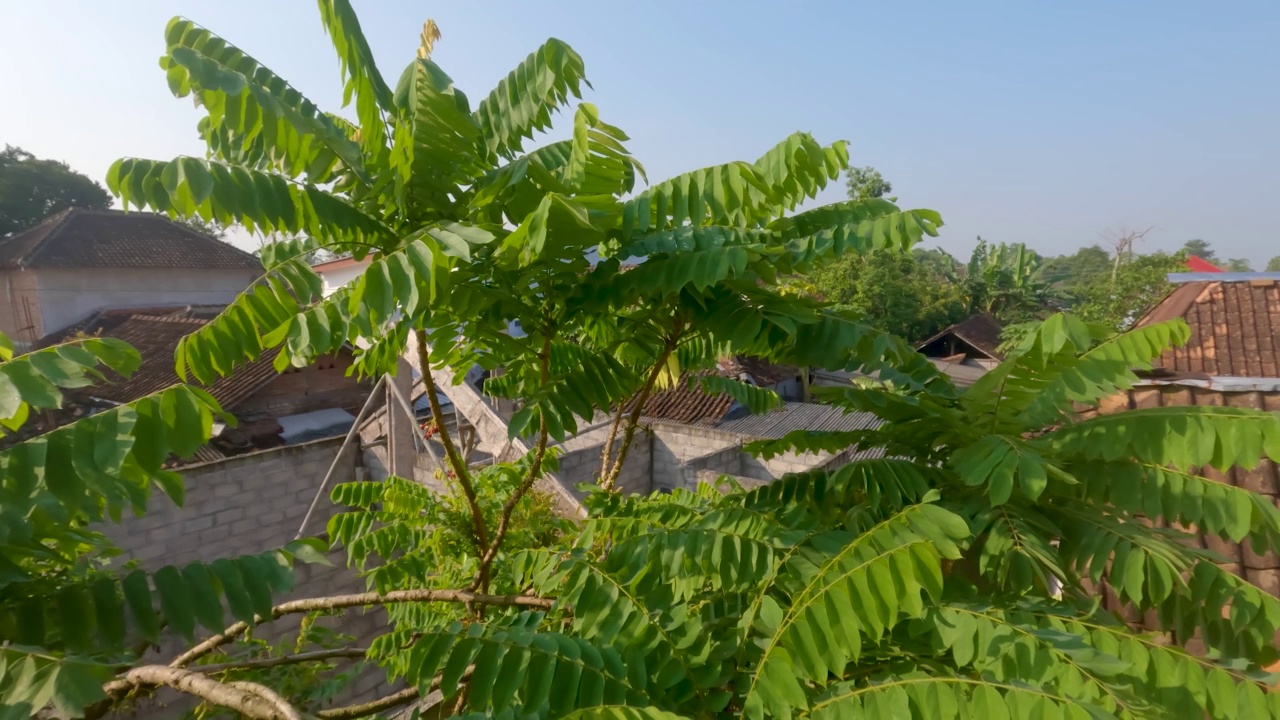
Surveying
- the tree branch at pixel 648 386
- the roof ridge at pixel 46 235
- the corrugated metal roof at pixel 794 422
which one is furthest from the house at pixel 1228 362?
the roof ridge at pixel 46 235

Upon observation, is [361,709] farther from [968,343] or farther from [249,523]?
[968,343]

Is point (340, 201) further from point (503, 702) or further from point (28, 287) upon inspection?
point (28, 287)

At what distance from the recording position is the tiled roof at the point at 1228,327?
661cm

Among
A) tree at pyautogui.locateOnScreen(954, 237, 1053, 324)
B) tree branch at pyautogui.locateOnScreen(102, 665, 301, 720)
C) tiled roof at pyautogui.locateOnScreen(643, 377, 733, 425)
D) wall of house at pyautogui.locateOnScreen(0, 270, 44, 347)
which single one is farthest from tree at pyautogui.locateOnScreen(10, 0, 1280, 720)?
tree at pyautogui.locateOnScreen(954, 237, 1053, 324)

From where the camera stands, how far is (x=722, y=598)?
2.27 m

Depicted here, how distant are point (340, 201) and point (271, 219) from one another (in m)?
0.21

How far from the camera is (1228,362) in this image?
261 inches

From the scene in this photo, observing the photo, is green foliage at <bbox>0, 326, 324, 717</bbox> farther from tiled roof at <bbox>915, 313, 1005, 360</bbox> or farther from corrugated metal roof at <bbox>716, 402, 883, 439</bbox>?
tiled roof at <bbox>915, 313, 1005, 360</bbox>

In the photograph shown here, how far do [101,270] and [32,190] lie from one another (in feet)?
59.1

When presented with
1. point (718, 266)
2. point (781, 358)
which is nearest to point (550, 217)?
point (718, 266)

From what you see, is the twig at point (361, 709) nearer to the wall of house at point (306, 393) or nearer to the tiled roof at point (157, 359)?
the tiled roof at point (157, 359)

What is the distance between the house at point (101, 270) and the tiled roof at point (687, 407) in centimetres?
1808

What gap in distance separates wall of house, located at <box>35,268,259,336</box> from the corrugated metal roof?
17.6 m

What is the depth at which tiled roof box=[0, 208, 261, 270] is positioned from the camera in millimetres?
21516
